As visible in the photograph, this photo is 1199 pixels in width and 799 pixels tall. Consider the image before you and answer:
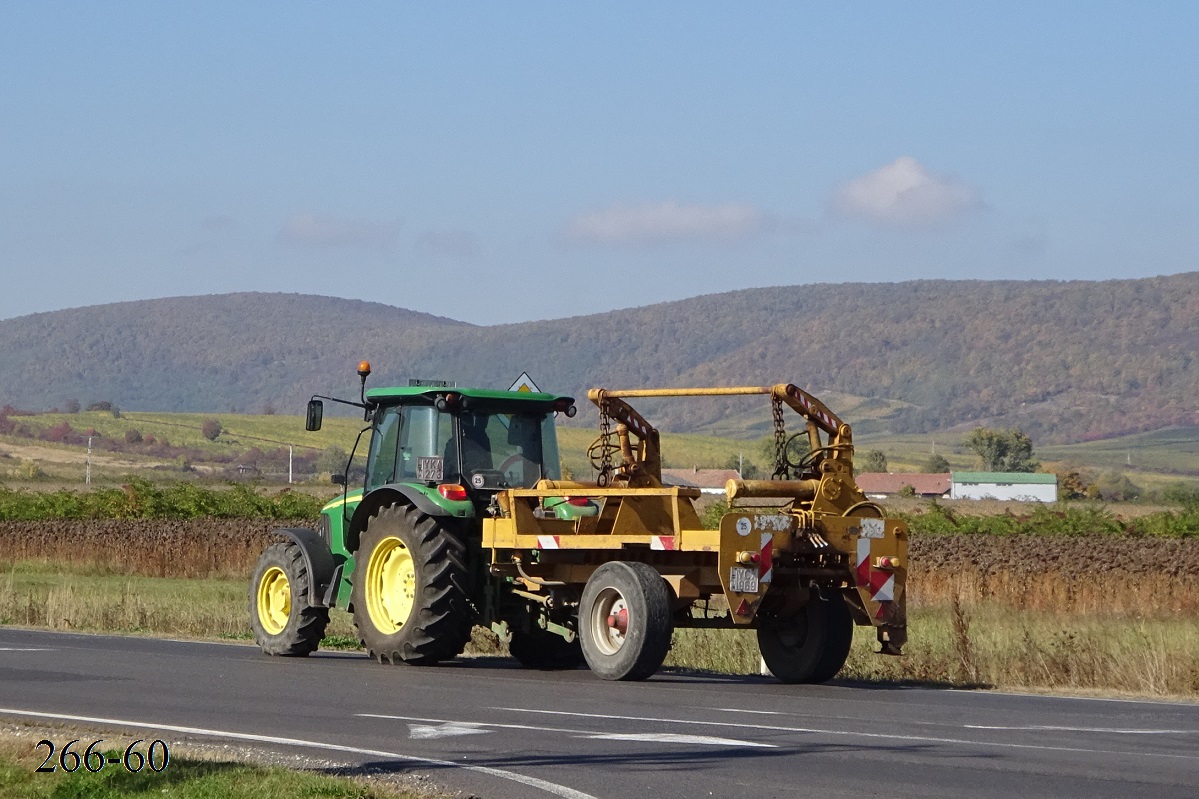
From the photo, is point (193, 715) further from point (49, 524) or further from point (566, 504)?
point (49, 524)

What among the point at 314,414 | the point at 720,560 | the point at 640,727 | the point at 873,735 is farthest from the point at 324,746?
the point at 314,414

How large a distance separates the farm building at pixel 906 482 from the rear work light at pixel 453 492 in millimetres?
84709

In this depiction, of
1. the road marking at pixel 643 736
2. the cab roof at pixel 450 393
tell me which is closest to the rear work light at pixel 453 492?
the cab roof at pixel 450 393

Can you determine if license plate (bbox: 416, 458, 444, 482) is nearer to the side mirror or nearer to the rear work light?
the rear work light

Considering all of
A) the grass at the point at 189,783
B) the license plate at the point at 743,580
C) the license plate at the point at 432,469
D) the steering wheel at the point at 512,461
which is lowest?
the grass at the point at 189,783

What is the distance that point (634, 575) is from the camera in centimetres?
1431

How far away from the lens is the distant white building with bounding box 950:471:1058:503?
4396 inches

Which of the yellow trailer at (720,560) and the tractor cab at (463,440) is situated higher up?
the tractor cab at (463,440)

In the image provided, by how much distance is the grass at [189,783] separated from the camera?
8.39m

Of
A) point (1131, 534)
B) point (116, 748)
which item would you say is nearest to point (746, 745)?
point (116, 748)

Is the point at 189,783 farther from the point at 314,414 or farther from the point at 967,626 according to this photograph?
the point at 967,626

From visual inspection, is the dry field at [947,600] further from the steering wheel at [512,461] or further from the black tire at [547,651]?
the steering wheel at [512,461]

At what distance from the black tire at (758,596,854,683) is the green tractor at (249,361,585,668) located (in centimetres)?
203

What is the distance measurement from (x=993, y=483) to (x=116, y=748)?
10808cm
